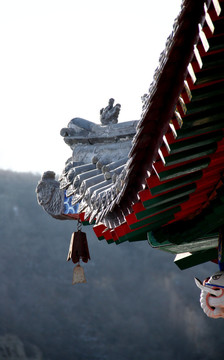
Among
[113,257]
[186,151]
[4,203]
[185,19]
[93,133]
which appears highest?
[4,203]

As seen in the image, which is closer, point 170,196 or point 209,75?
point 209,75

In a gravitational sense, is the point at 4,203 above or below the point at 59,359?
above

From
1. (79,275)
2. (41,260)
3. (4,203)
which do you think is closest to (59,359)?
(41,260)

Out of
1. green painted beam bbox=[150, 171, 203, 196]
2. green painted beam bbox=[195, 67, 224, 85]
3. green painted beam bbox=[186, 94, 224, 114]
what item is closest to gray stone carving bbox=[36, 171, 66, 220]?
green painted beam bbox=[150, 171, 203, 196]

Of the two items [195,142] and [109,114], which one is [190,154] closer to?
[195,142]

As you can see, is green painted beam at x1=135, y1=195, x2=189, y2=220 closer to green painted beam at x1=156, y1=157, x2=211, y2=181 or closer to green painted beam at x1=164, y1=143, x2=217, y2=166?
green painted beam at x1=156, y1=157, x2=211, y2=181

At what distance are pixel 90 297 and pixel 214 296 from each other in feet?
53.8

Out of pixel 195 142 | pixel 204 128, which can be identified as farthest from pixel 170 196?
pixel 204 128

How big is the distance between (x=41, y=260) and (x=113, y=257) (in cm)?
229

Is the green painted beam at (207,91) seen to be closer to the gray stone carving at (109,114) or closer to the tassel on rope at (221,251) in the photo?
the tassel on rope at (221,251)

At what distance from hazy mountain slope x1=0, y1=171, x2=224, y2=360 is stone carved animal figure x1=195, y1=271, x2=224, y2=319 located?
14.4 m

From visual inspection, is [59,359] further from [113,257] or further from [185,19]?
[185,19]

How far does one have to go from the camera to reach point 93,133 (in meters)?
5.96

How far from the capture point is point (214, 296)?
171 inches
